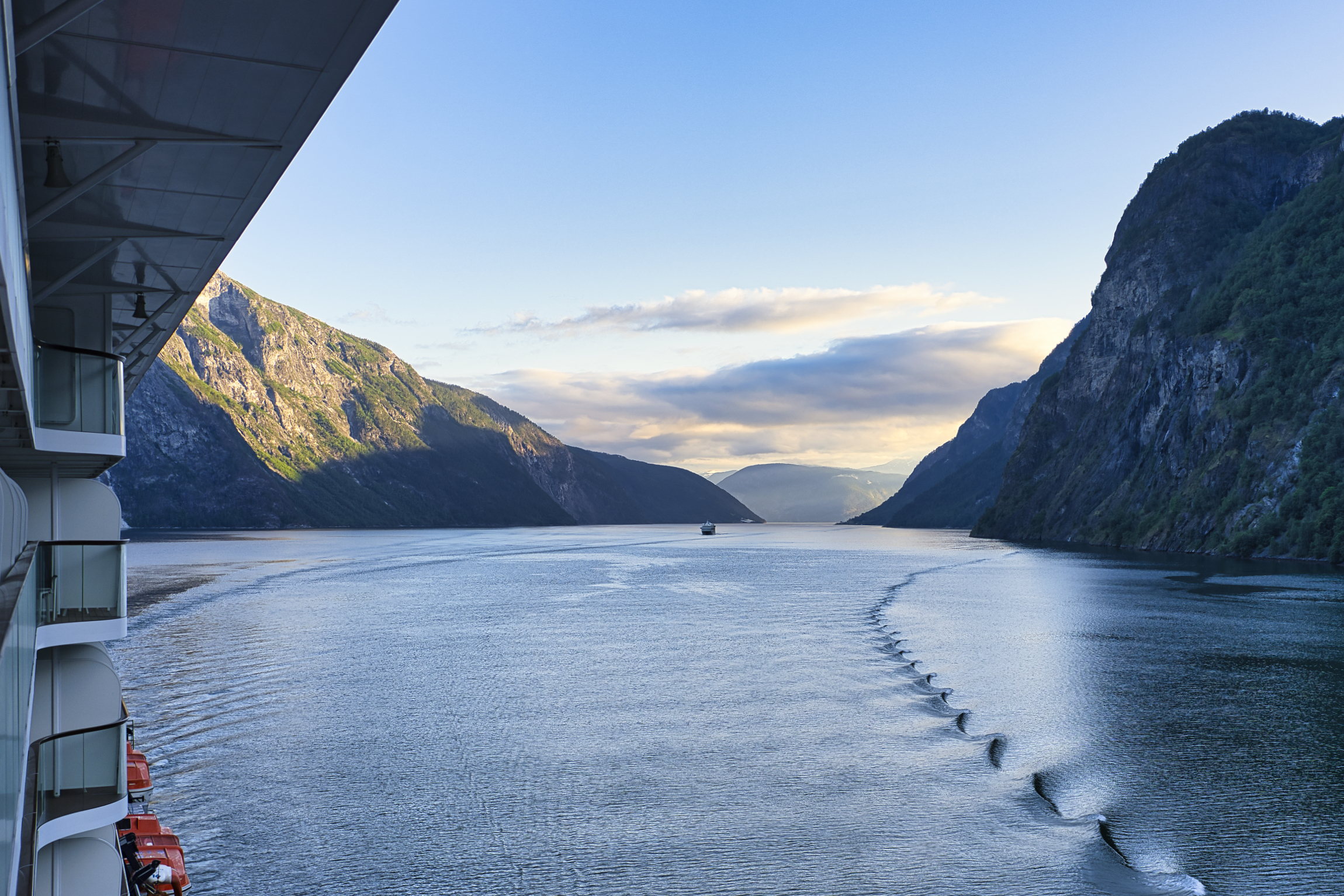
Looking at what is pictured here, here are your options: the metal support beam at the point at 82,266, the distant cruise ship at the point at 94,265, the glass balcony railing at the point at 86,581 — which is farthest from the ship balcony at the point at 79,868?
the metal support beam at the point at 82,266

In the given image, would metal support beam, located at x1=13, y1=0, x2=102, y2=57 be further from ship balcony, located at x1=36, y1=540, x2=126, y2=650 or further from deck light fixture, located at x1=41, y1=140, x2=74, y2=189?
ship balcony, located at x1=36, y1=540, x2=126, y2=650

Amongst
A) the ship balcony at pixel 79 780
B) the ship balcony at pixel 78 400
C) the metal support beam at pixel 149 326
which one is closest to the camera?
the ship balcony at pixel 79 780

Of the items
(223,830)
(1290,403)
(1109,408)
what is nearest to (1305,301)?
(1290,403)

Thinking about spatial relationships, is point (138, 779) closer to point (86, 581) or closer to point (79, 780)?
point (79, 780)

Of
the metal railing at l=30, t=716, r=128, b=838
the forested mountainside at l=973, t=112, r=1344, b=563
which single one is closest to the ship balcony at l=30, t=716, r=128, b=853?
the metal railing at l=30, t=716, r=128, b=838

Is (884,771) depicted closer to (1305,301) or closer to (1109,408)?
(1305,301)

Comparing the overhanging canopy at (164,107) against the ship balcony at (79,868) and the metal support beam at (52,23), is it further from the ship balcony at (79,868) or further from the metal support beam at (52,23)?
the ship balcony at (79,868)

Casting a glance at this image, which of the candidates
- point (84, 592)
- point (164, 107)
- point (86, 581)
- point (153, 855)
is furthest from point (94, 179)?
point (153, 855)
